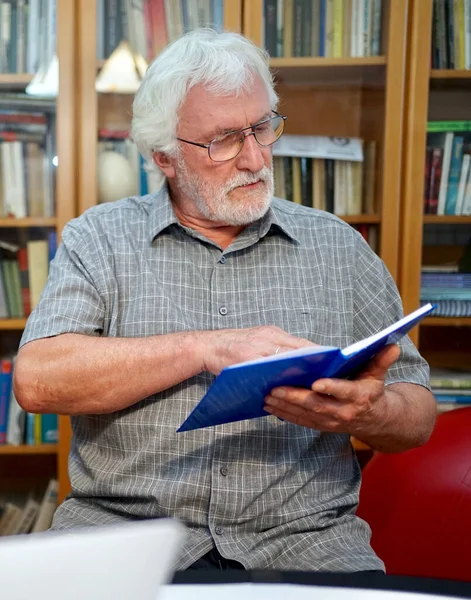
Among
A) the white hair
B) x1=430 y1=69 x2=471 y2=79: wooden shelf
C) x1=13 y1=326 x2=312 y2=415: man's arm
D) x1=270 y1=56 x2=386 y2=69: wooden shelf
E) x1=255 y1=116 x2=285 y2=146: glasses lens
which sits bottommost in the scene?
x1=13 y1=326 x2=312 y2=415: man's arm

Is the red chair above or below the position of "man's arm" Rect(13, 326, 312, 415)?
below

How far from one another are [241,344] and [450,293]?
1381 millimetres

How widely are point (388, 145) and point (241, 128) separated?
96cm

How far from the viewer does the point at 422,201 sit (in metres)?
2.13

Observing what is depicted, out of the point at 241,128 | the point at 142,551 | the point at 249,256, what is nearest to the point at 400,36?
the point at 241,128

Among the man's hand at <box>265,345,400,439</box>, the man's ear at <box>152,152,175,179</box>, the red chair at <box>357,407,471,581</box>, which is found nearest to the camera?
the man's hand at <box>265,345,400,439</box>

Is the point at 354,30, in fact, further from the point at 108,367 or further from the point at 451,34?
the point at 108,367

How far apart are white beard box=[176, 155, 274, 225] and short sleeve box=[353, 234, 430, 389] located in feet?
0.67

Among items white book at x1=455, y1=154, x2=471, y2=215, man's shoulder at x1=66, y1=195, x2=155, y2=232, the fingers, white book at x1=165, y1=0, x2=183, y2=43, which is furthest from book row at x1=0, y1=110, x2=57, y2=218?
the fingers

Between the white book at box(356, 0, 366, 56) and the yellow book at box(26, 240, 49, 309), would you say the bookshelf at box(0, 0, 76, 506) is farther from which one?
the white book at box(356, 0, 366, 56)

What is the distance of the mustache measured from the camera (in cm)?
128

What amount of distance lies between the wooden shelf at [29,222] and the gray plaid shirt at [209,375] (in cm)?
91

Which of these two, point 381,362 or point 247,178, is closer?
point 381,362

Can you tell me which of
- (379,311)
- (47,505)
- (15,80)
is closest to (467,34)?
(379,311)
